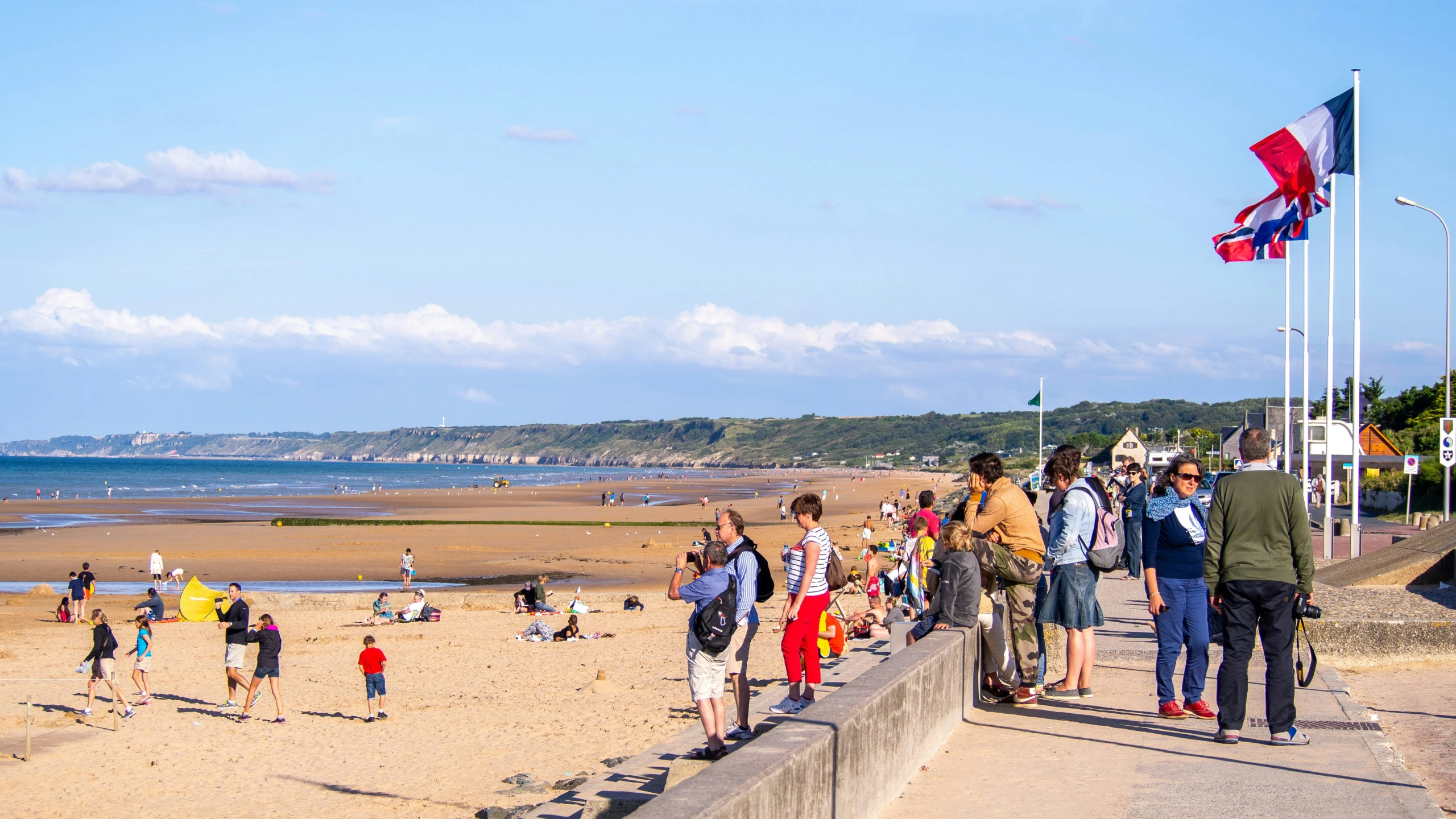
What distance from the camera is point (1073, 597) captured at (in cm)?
757

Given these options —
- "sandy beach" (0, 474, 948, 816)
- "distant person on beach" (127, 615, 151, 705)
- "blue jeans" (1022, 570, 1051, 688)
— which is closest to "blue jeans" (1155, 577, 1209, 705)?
"blue jeans" (1022, 570, 1051, 688)

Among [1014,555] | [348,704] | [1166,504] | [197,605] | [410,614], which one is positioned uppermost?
[1166,504]

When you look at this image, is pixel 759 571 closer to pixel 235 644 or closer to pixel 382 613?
pixel 235 644

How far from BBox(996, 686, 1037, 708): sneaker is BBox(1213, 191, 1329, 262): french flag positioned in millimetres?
14079

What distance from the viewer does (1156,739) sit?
6852 millimetres

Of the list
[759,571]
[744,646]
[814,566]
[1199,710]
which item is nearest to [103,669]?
[744,646]

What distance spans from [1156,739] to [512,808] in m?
4.95

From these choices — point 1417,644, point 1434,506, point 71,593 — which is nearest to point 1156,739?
point 1417,644

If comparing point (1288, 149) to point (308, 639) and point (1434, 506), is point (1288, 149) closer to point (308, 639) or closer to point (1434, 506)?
point (308, 639)

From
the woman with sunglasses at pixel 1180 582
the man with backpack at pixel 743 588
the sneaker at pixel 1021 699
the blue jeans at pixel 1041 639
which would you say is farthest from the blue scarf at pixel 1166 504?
the man with backpack at pixel 743 588

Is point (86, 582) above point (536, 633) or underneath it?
above

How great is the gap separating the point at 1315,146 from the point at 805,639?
47.5 ft

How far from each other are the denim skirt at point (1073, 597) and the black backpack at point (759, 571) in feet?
6.08

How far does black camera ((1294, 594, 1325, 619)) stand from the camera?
21.5ft
